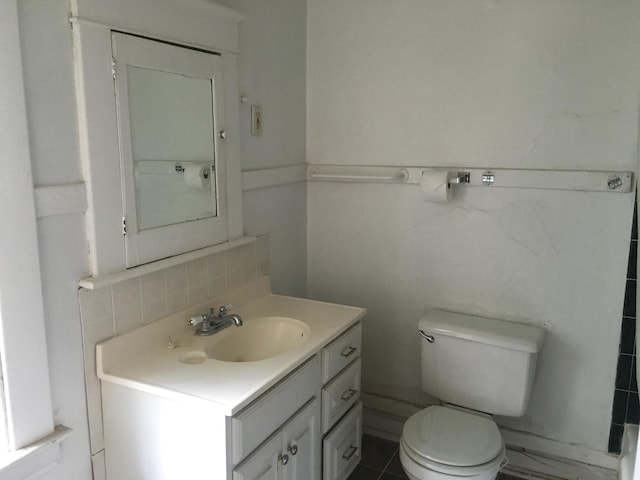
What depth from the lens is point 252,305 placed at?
2.19 meters

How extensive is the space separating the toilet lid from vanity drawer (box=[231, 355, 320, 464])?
1.44 feet

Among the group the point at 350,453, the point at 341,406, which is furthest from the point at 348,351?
the point at 350,453

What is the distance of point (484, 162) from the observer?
2238 millimetres

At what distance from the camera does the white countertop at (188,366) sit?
145 cm

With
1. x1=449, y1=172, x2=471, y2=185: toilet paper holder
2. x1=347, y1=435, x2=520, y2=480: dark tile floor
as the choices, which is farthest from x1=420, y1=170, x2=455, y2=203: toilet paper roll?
x1=347, y1=435, x2=520, y2=480: dark tile floor

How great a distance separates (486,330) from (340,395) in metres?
0.65

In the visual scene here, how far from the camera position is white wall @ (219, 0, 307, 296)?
83.5 inches

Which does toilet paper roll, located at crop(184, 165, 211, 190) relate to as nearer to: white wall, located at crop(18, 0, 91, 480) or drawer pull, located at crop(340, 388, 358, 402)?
white wall, located at crop(18, 0, 91, 480)

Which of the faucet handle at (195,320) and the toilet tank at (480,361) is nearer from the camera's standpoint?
the faucet handle at (195,320)

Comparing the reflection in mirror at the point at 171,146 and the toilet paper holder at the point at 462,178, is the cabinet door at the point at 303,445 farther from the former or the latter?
the toilet paper holder at the point at 462,178

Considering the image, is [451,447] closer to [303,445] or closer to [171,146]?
[303,445]

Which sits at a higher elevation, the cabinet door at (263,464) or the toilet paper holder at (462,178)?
the toilet paper holder at (462,178)

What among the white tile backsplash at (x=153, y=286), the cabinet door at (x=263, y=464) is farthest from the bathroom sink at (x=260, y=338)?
the cabinet door at (x=263, y=464)

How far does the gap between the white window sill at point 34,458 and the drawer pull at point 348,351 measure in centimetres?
95
